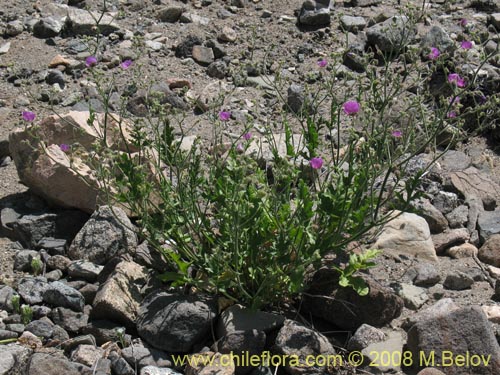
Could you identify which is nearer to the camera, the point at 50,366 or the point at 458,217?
the point at 50,366

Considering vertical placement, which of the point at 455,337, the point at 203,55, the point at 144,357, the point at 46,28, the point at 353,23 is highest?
the point at 353,23

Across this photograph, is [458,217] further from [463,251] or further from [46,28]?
[46,28]

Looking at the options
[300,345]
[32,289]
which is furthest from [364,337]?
[32,289]

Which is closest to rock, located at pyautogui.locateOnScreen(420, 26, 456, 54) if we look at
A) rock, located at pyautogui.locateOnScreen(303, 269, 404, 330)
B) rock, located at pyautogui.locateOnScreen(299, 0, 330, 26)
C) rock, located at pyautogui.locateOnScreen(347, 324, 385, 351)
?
rock, located at pyautogui.locateOnScreen(299, 0, 330, 26)

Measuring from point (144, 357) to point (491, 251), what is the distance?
222 centimetres

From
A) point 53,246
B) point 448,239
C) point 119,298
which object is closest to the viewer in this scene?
point 119,298

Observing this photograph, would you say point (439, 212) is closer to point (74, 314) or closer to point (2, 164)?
point (74, 314)

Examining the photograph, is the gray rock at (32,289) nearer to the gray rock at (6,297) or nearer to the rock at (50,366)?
the gray rock at (6,297)

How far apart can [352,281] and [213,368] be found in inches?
33.5

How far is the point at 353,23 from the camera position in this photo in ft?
23.6

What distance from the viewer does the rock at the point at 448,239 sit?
495cm

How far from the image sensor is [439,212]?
518 centimetres

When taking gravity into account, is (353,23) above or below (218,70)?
above

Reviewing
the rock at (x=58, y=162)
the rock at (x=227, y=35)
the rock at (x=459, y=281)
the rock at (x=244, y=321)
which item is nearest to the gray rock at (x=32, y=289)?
the rock at (x=58, y=162)
